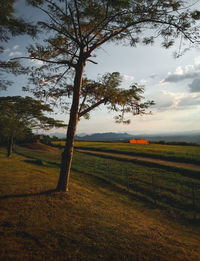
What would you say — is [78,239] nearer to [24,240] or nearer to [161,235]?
[24,240]

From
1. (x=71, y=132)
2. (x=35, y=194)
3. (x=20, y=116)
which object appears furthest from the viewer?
(x=20, y=116)

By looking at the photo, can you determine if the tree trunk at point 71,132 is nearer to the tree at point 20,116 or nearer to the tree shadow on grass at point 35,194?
the tree shadow on grass at point 35,194

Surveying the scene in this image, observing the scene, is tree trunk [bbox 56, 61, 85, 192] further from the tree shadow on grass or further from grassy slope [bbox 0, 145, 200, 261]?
grassy slope [bbox 0, 145, 200, 261]

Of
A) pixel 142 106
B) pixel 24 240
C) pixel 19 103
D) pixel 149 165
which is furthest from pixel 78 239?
pixel 19 103

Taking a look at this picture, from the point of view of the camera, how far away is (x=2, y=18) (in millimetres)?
7254

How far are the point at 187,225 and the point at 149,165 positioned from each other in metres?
12.4

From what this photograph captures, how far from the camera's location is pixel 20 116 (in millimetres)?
18469

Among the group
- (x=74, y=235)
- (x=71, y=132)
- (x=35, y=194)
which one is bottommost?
(x=35, y=194)

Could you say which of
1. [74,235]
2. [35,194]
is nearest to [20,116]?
[35,194]

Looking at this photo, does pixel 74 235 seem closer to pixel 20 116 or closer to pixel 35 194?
pixel 35 194

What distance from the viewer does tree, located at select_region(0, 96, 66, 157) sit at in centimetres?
1277

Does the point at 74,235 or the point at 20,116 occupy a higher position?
the point at 20,116

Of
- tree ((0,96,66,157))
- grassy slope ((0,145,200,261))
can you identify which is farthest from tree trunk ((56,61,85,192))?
tree ((0,96,66,157))

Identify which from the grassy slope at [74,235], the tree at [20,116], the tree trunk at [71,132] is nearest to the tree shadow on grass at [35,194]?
the grassy slope at [74,235]
